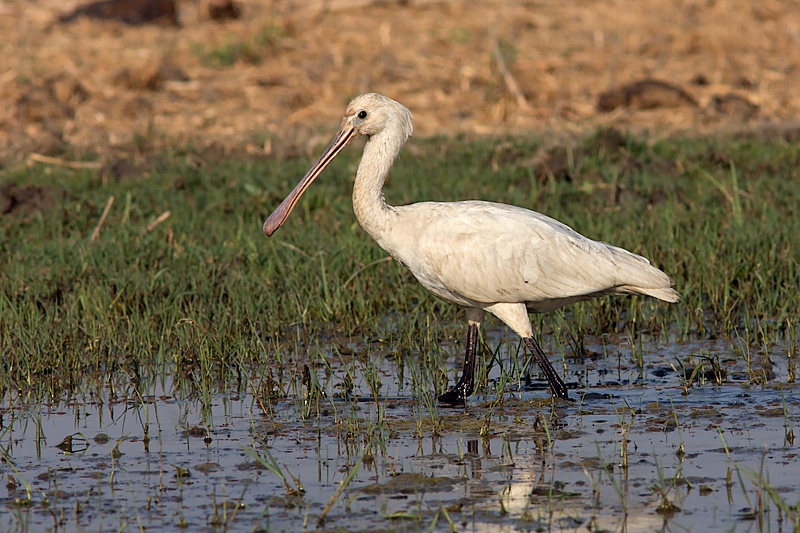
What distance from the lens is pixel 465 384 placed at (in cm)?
687

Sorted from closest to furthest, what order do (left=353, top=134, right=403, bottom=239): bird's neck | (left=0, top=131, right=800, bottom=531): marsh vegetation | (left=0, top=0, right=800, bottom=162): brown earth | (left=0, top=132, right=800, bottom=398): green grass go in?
(left=0, top=131, right=800, bottom=531): marsh vegetation → (left=353, top=134, right=403, bottom=239): bird's neck → (left=0, top=132, right=800, bottom=398): green grass → (left=0, top=0, right=800, bottom=162): brown earth

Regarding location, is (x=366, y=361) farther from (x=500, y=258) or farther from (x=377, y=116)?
(x=377, y=116)

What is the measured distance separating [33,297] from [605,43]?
1067 centimetres

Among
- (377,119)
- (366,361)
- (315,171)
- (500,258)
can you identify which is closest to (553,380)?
(500,258)

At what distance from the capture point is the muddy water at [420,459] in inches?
193

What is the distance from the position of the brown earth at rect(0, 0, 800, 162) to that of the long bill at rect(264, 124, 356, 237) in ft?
17.0

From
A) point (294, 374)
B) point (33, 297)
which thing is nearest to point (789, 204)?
point (294, 374)

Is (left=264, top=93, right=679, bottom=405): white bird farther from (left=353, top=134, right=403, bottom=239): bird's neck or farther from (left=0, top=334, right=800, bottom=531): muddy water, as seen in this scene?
(left=0, top=334, right=800, bottom=531): muddy water

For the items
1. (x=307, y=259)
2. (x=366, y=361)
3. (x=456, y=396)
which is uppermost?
(x=307, y=259)

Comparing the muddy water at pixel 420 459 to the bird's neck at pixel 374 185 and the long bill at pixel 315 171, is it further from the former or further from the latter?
the long bill at pixel 315 171

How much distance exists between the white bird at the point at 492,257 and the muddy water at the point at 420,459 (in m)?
0.49

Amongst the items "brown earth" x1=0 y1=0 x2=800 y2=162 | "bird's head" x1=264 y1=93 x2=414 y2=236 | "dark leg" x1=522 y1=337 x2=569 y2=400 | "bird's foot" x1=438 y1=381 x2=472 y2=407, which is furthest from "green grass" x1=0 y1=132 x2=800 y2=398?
"brown earth" x1=0 y1=0 x2=800 y2=162

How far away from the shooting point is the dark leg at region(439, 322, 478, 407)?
6785mm

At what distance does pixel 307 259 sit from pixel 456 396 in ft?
8.74
